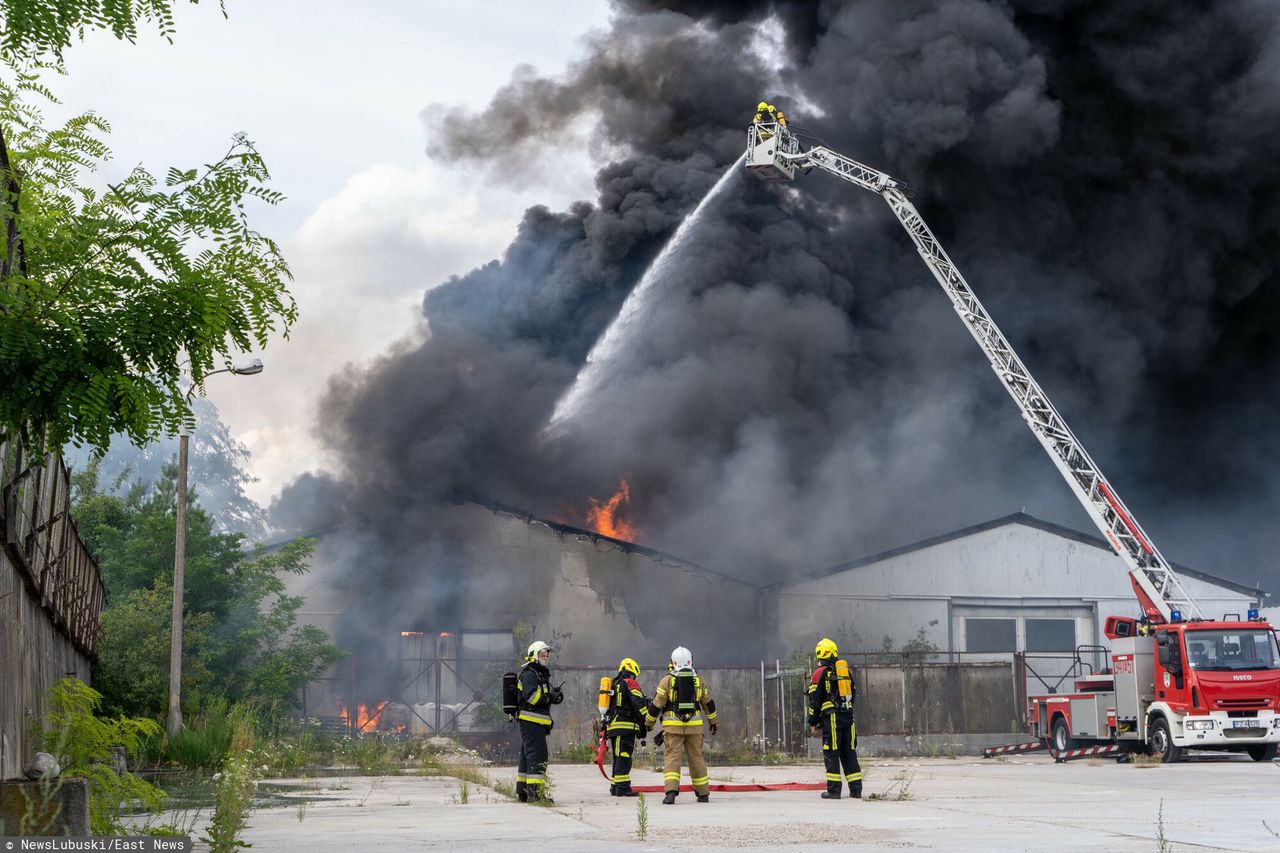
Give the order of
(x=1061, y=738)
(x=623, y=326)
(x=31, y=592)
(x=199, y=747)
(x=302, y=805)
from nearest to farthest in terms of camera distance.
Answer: (x=31, y=592), (x=302, y=805), (x=199, y=747), (x=1061, y=738), (x=623, y=326)

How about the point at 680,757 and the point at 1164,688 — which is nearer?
the point at 680,757

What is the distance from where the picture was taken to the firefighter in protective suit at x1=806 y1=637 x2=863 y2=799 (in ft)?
42.7

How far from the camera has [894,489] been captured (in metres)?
40.0

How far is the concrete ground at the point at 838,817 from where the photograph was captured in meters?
8.41

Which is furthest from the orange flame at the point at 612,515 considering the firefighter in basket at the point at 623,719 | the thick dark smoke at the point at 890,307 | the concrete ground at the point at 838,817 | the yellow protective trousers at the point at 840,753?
the yellow protective trousers at the point at 840,753

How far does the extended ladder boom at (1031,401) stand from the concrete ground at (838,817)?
29.3ft

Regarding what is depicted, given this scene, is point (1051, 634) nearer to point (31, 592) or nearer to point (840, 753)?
point (840, 753)

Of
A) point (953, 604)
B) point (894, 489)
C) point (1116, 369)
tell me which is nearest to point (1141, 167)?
point (1116, 369)

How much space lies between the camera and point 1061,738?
22.1m

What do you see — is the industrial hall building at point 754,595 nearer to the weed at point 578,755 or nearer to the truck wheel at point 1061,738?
the weed at point 578,755

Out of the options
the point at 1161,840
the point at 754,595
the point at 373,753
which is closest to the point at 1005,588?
the point at 754,595

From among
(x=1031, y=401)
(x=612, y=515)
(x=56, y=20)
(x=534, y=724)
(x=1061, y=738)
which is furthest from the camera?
(x=612, y=515)

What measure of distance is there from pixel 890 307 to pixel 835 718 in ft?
102

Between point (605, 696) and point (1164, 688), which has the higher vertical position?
point (605, 696)
